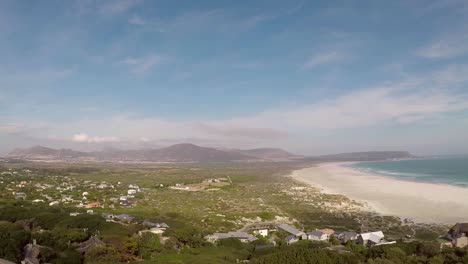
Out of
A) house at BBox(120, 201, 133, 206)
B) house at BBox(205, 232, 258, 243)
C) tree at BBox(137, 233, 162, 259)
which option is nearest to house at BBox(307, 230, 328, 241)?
house at BBox(205, 232, 258, 243)

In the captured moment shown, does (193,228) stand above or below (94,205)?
above

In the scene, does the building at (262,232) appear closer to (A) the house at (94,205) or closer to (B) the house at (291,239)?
(B) the house at (291,239)

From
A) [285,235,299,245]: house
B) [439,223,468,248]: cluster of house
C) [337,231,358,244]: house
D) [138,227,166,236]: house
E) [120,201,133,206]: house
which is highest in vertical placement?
[439,223,468,248]: cluster of house

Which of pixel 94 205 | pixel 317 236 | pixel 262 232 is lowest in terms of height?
pixel 94 205

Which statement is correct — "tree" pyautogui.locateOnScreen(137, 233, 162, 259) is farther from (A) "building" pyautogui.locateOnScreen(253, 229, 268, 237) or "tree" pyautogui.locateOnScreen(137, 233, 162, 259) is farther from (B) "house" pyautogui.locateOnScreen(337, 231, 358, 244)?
(B) "house" pyautogui.locateOnScreen(337, 231, 358, 244)

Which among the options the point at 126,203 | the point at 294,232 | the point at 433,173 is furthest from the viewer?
the point at 433,173

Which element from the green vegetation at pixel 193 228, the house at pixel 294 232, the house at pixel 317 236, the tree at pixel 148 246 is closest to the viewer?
the green vegetation at pixel 193 228

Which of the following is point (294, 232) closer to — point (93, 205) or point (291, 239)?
point (291, 239)

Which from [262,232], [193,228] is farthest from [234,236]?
[193,228]

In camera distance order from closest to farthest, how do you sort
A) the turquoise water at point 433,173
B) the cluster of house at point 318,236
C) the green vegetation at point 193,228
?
the green vegetation at point 193,228 → the cluster of house at point 318,236 → the turquoise water at point 433,173

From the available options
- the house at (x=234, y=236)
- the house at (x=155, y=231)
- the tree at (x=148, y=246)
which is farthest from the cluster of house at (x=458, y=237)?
the house at (x=155, y=231)

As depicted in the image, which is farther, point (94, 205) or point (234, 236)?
point (94, 205)
